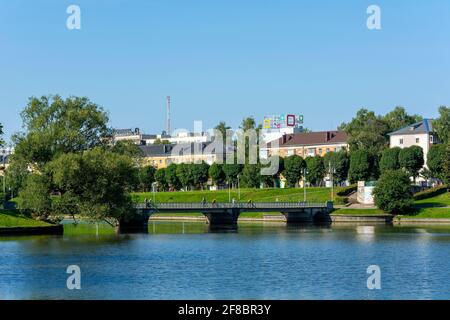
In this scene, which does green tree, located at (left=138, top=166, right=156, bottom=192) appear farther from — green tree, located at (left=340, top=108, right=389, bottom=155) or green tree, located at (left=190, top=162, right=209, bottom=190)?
green tree, located at (left=340, top=108, right=389, bottom=155)

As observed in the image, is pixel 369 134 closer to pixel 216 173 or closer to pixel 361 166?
pixel 361 166

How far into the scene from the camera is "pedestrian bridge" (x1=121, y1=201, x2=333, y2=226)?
4825 inches

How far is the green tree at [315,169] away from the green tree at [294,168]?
1312 millimetres

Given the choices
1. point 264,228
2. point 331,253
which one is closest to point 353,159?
point 264,228

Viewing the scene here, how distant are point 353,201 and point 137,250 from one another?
222ft

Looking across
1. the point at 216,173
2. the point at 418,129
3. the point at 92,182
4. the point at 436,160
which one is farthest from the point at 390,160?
the point at 92,182

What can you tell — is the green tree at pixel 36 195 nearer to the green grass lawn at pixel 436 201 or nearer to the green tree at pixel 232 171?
the green grass lawn at pixel 436 201

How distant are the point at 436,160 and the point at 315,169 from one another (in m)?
29.1

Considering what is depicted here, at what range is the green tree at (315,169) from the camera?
166000 millimetres
